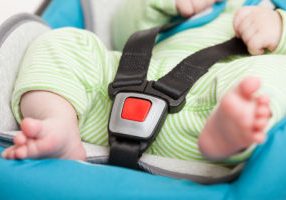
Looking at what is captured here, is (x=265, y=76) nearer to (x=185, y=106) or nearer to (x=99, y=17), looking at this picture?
(x=185, y=106)

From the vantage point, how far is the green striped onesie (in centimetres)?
70

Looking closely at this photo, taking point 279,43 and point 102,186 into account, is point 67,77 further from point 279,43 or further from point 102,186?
point 279,43

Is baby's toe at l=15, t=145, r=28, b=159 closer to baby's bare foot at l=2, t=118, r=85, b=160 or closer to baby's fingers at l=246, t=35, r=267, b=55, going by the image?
baby's bare foot at l=2, t=118, r=85, b=160

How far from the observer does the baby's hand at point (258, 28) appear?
838 mm

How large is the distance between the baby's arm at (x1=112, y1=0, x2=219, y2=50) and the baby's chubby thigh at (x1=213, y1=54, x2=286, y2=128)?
0.84 ft

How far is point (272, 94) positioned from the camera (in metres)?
0.63

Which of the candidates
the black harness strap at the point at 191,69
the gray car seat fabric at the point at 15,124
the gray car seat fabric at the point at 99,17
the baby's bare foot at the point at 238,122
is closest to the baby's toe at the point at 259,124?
the baby's bare foot at the point at 238,122

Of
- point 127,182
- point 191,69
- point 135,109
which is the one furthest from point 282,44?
point 127,182

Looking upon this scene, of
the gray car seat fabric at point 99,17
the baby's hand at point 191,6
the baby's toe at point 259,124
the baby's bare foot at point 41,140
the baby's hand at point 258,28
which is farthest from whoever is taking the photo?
the gray car seat fabric at point 99,17

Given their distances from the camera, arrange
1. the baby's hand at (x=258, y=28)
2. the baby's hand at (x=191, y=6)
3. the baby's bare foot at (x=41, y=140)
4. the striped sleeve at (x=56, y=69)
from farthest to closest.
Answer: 1. the baby's hand at (x=191, y=6)
2. the baby's hand at (x=258, y=28)
3. the striped sleeve at (x=56, y=69)
4. the baby's bare foot at (x=41, y=140)

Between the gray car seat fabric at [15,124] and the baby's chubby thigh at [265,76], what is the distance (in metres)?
0.09

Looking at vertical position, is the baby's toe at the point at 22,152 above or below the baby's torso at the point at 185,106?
above

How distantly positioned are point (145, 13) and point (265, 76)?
430 millimetres

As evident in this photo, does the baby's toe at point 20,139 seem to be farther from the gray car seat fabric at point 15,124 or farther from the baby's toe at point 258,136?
the baby's toe at point 258,136
